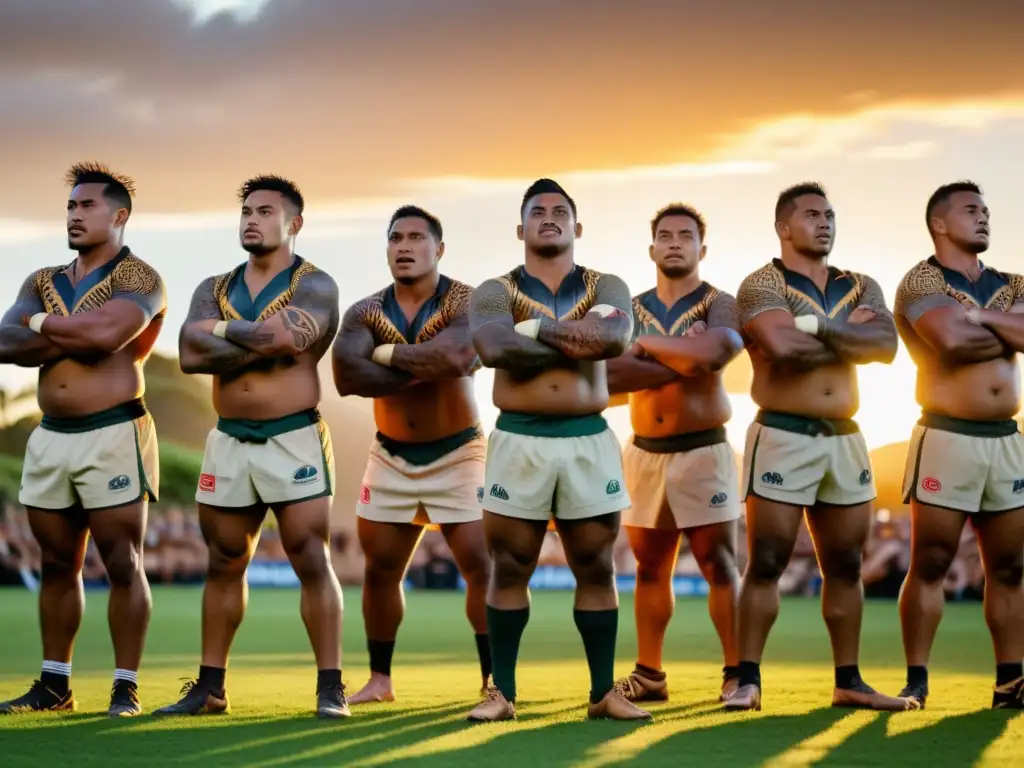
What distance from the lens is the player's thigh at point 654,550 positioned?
310 inches

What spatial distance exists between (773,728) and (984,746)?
0.88m

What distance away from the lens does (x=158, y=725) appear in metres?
6.41

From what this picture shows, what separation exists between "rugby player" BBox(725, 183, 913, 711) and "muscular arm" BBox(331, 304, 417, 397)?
1775 millimetres

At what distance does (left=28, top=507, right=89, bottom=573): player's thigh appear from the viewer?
7090 mm

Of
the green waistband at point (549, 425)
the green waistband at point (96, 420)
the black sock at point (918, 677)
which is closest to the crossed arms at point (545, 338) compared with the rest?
the green waistband at point (549, 425)

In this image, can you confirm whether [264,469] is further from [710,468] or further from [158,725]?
[710,468]

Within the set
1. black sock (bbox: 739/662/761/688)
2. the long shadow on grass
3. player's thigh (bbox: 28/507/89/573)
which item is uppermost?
player's thigh (bbox: 28/507/89/573)

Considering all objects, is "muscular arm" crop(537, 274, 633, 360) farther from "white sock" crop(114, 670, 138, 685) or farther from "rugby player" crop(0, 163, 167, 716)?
"white sock" crop(114, 670, 138, 685)

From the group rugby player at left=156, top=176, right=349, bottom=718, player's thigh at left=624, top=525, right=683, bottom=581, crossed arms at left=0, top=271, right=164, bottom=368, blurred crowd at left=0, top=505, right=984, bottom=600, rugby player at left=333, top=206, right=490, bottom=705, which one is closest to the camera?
rugby player at left=156, top=176, right=349, bottom=718

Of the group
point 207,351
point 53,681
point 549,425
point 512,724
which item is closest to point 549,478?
point 549,425

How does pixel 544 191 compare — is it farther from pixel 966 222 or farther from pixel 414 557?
pixel 414 557

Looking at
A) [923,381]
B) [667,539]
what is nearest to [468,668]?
[667,539]

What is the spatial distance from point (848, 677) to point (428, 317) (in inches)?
109

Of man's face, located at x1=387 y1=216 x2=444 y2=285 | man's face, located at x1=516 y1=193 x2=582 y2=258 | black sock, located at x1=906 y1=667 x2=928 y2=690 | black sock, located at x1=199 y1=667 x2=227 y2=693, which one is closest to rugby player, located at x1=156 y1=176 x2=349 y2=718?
black sock, located at x1=199 y1=667 x2=227 y2=693
